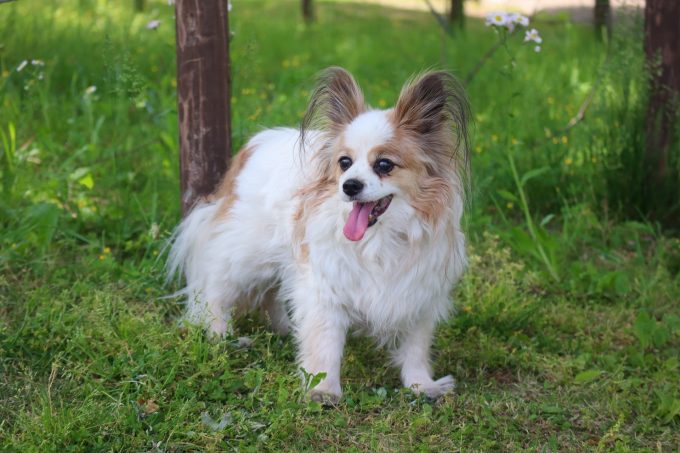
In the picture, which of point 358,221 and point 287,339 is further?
point 287,339

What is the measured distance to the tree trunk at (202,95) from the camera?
3.64 meters

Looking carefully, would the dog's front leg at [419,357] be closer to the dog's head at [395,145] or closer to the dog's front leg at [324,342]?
the dog's front leg at [324,342]

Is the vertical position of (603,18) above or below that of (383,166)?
above

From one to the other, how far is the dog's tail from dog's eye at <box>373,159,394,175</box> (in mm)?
1006

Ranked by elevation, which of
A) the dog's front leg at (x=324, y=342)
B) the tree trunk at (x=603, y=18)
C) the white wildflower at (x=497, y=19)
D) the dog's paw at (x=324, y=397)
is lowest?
the dog's paw at (x=324, y=397)

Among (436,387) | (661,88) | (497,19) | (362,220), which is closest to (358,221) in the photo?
(362,220)

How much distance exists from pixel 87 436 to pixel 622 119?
3.41m

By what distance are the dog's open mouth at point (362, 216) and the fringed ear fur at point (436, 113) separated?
0.93 ft

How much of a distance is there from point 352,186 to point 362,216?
168 millimetres

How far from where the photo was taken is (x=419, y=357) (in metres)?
3.30

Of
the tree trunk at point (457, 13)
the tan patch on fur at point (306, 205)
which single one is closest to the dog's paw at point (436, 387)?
the tan patch on fur at point (306, 205)

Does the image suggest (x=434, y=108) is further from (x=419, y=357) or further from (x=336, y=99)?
(x=419, y=357)

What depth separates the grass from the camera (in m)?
2.90

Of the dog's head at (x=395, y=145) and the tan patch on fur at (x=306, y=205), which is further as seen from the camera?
the tan patch on fur at (x=306, y=205)
